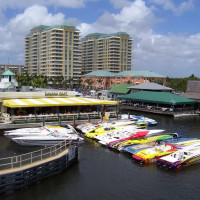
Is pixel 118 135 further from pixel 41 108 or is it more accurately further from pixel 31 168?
pixel 31 168

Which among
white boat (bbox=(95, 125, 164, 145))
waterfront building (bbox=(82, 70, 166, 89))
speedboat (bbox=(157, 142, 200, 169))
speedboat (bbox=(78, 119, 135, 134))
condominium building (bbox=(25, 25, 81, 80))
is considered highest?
condominium building (bbox=(25, 25, 81, 80))

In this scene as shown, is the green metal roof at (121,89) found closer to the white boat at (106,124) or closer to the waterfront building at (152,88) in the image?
the waterfront building at (152,88)

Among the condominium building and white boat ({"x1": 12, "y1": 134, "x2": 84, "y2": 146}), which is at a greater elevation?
the condominium building

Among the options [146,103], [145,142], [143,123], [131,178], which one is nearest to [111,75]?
[146,103]

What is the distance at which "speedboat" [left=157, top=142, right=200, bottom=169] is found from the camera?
3231cm

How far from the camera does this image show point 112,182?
28344 millimetres

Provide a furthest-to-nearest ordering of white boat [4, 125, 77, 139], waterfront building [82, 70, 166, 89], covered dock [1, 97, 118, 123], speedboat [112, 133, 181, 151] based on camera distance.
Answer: waterfront building [82, 70, 166, 89] → covered dock [1, 97, 118, 123] → white boat [4, 125, 77, 139] → speedboat [112, 133, 181, 151]

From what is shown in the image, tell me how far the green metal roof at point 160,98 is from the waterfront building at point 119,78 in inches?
2939

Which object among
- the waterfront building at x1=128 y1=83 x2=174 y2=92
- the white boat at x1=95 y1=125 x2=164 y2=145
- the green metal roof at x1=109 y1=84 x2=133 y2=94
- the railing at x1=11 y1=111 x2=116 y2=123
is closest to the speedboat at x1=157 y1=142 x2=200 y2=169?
the white boat at x1=95 y1=125 x2=164 y2=145

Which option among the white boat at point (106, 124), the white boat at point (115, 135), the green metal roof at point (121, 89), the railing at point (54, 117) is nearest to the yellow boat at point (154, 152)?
the white boat at point (115, 135)

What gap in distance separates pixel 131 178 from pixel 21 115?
96.0 feet

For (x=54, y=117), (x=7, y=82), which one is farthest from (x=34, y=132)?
(x=7, y=82)

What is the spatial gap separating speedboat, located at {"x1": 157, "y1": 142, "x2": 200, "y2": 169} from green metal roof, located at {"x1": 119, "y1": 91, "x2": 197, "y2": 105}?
4207 centimetres

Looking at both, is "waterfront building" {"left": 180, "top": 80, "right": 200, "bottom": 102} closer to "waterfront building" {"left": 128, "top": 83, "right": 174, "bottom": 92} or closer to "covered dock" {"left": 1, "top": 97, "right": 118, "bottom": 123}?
"waterfront building" {"left": 128, "top": 83, "right": 174, "bottom": 92}
